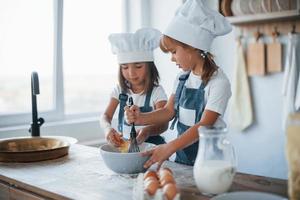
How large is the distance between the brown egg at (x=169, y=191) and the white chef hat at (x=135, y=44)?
38.6 inches

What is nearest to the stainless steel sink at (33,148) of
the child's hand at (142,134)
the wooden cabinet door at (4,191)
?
the wooden cabinet door at (4,191)

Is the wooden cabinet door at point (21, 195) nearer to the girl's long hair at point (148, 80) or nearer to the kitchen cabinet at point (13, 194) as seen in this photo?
the kitchen cabinet at point (13, 194)

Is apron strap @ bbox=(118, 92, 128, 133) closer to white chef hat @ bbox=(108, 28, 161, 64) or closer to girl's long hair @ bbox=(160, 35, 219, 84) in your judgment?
white chef hat @ bbox=(108, 28, 161, 64)

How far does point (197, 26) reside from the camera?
139 centimetres

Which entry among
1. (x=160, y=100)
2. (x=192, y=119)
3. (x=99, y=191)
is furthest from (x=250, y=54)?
(x=99, y=191)

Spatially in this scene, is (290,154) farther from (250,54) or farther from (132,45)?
(250,54)

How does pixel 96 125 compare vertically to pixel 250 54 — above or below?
below

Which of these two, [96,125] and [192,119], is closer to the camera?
[192,119]

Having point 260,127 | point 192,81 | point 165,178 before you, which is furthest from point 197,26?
point 260,127

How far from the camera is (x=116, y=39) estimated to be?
1.82 meters

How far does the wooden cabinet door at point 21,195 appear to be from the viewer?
45.0 inches

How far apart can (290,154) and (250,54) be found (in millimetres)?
1720

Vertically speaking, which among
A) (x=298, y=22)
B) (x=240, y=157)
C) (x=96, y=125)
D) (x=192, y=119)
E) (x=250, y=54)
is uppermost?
(x=298, y=22)

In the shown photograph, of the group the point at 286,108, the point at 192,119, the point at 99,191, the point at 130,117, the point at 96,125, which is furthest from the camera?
the point at 96,125
